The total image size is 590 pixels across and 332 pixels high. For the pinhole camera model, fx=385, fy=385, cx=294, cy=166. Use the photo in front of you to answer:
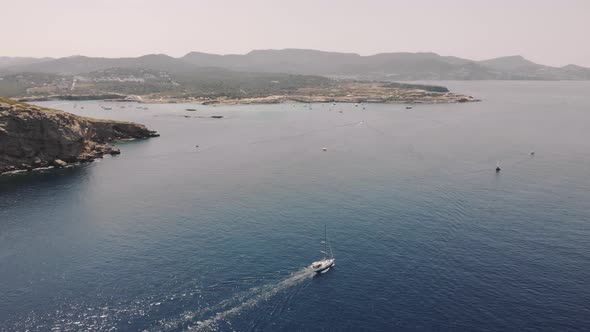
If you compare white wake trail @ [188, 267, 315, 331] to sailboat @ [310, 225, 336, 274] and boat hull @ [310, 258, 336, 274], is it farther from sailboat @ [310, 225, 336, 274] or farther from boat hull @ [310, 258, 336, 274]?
sailboat @ [310, 225, 336, 274]

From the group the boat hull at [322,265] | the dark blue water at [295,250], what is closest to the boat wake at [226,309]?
the dark blue water at [295,250]

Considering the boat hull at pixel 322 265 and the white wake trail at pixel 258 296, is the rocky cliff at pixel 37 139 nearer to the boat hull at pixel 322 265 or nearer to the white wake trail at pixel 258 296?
the white wake trail at pixel 258 296

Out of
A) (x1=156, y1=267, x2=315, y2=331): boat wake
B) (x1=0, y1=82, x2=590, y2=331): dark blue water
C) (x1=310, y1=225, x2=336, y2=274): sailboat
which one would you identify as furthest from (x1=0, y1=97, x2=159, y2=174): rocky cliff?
(x1=310, y1=225, x2=336, y2=274): sailboat

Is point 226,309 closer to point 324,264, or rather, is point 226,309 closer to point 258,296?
point 258,296

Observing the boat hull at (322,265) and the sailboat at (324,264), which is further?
the sailboat at (324,264)

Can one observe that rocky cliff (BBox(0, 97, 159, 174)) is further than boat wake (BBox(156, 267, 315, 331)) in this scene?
Yes

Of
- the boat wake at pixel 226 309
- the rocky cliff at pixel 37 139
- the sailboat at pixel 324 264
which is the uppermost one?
the rocky cliff at pixel 37 139
